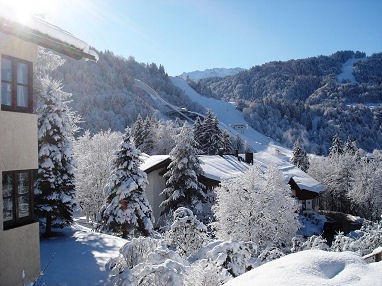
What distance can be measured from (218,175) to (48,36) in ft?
106

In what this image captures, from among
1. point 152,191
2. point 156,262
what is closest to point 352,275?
point 156,262

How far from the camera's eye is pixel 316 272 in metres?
4.37

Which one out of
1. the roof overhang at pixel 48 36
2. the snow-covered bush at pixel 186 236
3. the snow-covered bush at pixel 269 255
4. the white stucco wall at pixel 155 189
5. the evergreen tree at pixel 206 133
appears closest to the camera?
the roof overhang at pixel 48 36

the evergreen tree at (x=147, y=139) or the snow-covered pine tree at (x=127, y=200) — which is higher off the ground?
the evergreen tree at (x=147, y=139)

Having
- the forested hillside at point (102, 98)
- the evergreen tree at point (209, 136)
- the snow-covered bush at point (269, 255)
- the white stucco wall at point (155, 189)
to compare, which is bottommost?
the white stucco wall at point (155, 189)

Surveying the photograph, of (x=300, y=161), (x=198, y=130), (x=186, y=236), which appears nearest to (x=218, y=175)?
(x=198, y=130)

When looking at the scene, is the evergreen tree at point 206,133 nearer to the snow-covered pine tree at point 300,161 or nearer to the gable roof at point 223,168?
the gable roof at point 223,168

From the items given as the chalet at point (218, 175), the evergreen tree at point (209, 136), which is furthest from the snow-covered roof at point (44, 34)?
the evergreen tree at point (209, 136)

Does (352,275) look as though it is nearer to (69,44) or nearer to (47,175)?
(69,44)

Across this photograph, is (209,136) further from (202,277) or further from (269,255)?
(202,277)

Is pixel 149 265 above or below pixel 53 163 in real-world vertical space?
below

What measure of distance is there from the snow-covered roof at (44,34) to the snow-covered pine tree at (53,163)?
11.4 metres

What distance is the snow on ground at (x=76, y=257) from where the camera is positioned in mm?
12250

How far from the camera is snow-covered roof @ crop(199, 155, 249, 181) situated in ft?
127
